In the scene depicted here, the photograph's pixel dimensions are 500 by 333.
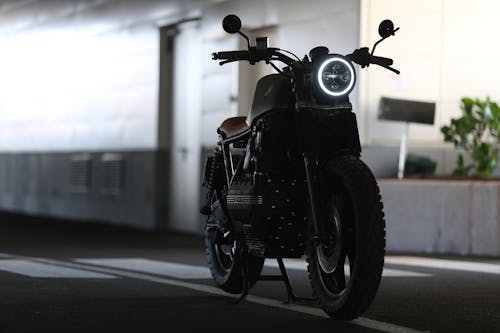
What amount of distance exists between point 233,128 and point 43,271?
2811 mm

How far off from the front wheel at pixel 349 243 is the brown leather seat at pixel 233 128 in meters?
1.12

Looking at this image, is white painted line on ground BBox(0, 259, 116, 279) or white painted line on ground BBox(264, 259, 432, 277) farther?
white painted line on ground BBox(264, 259, 432, 277)

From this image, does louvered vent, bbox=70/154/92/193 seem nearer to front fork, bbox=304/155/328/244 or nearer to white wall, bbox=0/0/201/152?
white wall, bbox=0/0/201/152

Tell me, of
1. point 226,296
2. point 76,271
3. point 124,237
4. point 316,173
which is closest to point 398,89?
point 124,237

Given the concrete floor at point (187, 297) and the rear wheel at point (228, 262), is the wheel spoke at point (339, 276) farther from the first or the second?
the rear wheel at point (228, 262)

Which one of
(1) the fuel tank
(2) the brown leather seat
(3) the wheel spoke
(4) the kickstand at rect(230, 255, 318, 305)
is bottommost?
(4) the kickstand at rect(230, 255, 318, 305)

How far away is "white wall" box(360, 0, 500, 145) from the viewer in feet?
50.3

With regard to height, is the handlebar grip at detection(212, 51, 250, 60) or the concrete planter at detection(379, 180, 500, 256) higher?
the handlebar grip at detection(212, 51, 250, 60)

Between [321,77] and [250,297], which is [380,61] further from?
[250,297]

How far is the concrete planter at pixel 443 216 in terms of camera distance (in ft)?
45.4

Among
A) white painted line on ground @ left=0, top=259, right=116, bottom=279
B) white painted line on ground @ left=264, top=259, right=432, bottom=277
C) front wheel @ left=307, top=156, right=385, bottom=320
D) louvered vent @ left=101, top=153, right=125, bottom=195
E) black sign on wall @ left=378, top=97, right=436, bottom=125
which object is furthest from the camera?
louvered vent @ left=101, top=153, right=125, bottom=195

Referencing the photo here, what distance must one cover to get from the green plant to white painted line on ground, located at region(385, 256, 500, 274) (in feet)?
6.56

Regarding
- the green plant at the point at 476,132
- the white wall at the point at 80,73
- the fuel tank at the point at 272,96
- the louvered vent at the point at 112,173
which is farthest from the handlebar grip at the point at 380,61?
the louvered vent at the point at 112,173

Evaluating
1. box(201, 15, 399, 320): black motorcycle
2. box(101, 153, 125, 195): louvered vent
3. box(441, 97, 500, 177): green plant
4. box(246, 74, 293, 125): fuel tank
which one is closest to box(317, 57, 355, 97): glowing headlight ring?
box(201, 15, 399, 320): black motorcycle
